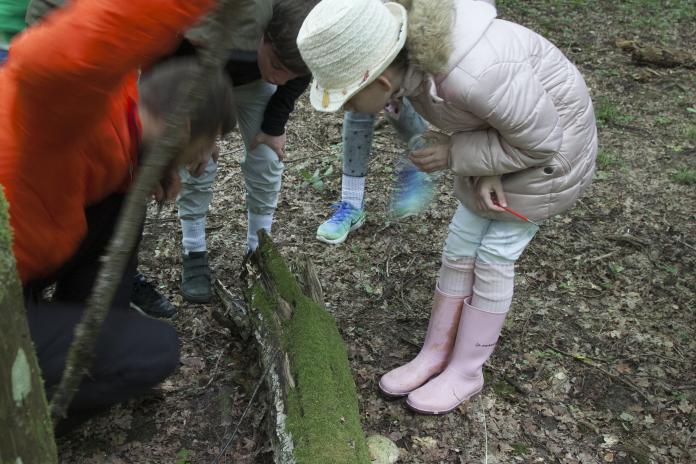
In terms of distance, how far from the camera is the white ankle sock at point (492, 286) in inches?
107

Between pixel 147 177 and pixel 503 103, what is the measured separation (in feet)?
4.59

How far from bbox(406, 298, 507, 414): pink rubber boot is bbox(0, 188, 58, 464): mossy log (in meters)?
1.94

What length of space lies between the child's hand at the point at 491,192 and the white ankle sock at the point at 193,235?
5.28 ft

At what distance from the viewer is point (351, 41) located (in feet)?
6.88

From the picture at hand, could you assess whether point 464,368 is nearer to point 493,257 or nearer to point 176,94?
point 493,257

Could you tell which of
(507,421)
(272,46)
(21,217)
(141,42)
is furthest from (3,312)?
(507,421)

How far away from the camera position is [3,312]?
1.10 metres

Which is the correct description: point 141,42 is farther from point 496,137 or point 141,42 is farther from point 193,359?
point 193,359

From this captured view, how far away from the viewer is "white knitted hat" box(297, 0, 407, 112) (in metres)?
2.09

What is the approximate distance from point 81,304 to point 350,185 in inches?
83.8

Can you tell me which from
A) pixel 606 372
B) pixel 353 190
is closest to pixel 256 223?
pixel 353 190

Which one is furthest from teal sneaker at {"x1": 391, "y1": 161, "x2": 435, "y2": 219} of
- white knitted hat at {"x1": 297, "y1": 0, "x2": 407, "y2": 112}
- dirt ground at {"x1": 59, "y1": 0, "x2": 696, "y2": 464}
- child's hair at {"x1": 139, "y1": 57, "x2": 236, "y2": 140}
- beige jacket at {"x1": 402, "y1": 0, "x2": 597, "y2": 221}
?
child's hair at {"x1": 139, "y1": 57, "x2": 236, "y2": 140}

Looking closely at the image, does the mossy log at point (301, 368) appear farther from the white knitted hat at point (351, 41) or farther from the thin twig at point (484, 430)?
the white knitted hat at point (351, 41)

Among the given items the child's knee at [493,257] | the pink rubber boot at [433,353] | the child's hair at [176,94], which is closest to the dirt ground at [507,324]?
the pink rubber boot at [433,353]
